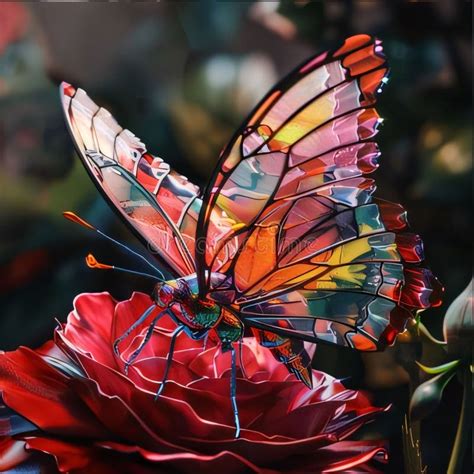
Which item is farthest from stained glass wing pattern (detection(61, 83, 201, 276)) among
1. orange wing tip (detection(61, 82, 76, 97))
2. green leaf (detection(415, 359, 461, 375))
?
green leaf (detection(415, 359, 461, 375))

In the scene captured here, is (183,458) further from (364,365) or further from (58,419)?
(364,365)

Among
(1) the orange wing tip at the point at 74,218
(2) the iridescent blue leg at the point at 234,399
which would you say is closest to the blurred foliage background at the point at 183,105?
(1) the orange wing tip at the point at 74,218

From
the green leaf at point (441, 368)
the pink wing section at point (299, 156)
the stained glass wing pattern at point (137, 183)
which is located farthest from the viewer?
the green leaf at point (441, 368)

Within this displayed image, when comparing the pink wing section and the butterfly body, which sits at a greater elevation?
the pink wing section

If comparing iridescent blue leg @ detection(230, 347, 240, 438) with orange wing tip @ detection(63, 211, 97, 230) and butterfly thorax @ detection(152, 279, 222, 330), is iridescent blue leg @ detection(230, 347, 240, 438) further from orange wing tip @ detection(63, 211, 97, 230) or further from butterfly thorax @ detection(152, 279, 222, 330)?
orange wing tip @ detection(63, 211, 97, 230)

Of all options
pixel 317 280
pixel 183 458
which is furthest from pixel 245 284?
pixel 183 458

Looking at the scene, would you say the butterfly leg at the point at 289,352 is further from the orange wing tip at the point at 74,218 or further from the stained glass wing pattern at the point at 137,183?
the orange wing tip at the point at 74,218
